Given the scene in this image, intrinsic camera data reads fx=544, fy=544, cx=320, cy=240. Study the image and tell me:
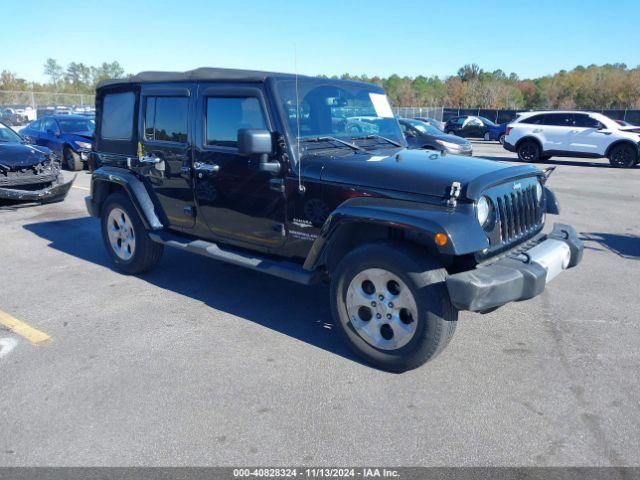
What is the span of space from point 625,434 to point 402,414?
1216 millimetres

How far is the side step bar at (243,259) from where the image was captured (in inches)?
162

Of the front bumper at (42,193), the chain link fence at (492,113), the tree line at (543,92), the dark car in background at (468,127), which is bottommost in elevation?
the front bumper at (42,193)

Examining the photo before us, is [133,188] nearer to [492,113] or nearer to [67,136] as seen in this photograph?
[67,136]

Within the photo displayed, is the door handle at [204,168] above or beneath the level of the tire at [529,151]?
beneath

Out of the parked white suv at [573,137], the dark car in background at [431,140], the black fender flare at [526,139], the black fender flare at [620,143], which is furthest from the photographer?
the black fender flare at [526,139]

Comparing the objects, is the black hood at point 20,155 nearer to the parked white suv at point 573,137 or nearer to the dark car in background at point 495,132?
the parked white suv at point 573,137

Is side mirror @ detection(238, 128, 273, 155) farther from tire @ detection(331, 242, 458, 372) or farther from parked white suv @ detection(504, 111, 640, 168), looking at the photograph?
parked white suv @ detection(504, 111, 640, 168)

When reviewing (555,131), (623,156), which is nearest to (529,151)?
(555,131)

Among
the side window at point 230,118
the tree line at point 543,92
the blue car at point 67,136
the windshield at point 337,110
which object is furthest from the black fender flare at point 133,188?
the tree line at point 543,92

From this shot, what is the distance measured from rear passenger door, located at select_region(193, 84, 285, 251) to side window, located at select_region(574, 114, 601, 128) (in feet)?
52.1

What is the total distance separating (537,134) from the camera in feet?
58.7

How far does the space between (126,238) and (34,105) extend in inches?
1241

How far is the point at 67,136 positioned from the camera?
1475 cm

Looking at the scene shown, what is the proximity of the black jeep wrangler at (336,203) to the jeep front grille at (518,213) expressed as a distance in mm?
16
